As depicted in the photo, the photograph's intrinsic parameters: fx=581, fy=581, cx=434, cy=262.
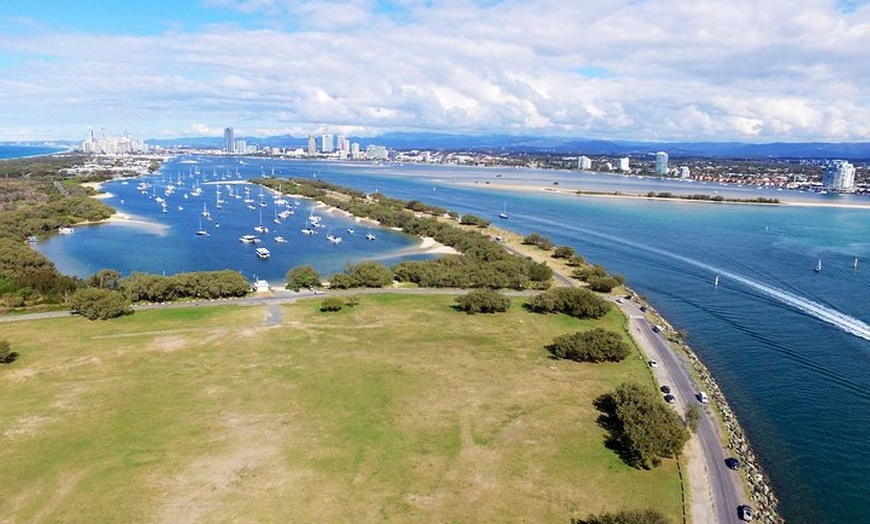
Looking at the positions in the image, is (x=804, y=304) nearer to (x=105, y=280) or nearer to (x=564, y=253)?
(x=564, y=253)

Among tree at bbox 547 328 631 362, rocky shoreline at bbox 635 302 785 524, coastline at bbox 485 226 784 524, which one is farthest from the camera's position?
tree at bbox 547 328 631 362

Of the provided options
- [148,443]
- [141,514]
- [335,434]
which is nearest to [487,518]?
[335,434]

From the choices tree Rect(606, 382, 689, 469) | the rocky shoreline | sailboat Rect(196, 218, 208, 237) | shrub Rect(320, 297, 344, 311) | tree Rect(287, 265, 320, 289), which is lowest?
the rocky shoreline

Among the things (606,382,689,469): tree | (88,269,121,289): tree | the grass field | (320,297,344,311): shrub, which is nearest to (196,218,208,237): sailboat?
(88,269,121,289): tree

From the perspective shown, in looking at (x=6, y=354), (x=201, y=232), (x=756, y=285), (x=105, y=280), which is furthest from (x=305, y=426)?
(x=201, y=232)

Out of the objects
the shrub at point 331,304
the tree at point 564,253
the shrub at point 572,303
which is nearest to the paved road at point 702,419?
the shrub at point 572,303

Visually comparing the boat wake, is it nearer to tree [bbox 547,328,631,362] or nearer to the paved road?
the paved road

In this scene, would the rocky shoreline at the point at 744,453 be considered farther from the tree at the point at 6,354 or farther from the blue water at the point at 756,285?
the tree at the point at 6,354

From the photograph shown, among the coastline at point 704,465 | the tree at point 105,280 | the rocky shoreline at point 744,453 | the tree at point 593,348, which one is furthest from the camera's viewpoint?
the tree at point 105,280
